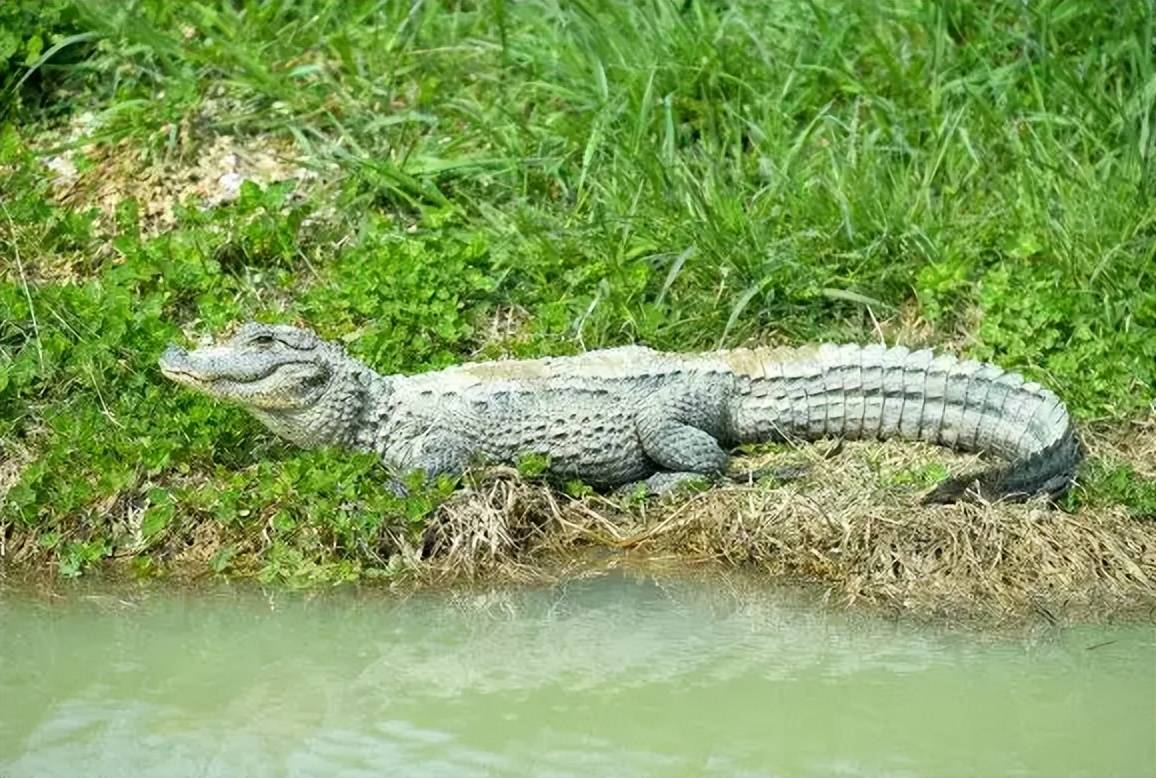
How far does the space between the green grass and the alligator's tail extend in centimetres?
41

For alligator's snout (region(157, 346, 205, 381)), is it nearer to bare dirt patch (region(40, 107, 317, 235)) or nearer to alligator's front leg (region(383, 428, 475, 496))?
alligator's front leg (region(383, 428, 475, 496))

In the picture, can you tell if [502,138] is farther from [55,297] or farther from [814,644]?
[814,644]

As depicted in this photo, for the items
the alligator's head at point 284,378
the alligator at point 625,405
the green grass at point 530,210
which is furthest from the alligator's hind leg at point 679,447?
the alligator's head at point 284,378

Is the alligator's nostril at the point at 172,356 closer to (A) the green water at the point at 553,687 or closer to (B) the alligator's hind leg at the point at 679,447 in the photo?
(A) the green water at the point at 553,687

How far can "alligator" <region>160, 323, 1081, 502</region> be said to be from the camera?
23.5ft

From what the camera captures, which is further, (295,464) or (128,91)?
(128,91)

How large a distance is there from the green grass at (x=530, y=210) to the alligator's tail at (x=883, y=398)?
1.35 ft

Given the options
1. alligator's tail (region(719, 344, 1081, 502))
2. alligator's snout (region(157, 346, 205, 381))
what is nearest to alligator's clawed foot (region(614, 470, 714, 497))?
alligator's tail (region(719, 344, 1081, 502))

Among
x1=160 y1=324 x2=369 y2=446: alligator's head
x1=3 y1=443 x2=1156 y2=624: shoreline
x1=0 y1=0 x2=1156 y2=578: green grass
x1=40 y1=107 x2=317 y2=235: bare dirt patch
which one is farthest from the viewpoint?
x1=40 y1=107 x2=317 y2=235: bare dirt patch

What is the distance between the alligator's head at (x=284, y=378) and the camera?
282 inches

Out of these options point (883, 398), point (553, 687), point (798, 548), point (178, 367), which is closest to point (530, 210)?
point (883, 398)

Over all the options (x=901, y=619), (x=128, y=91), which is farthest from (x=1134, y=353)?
(x=128, y=91)

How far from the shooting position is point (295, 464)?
691 centimetres

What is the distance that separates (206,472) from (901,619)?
2554 mm
